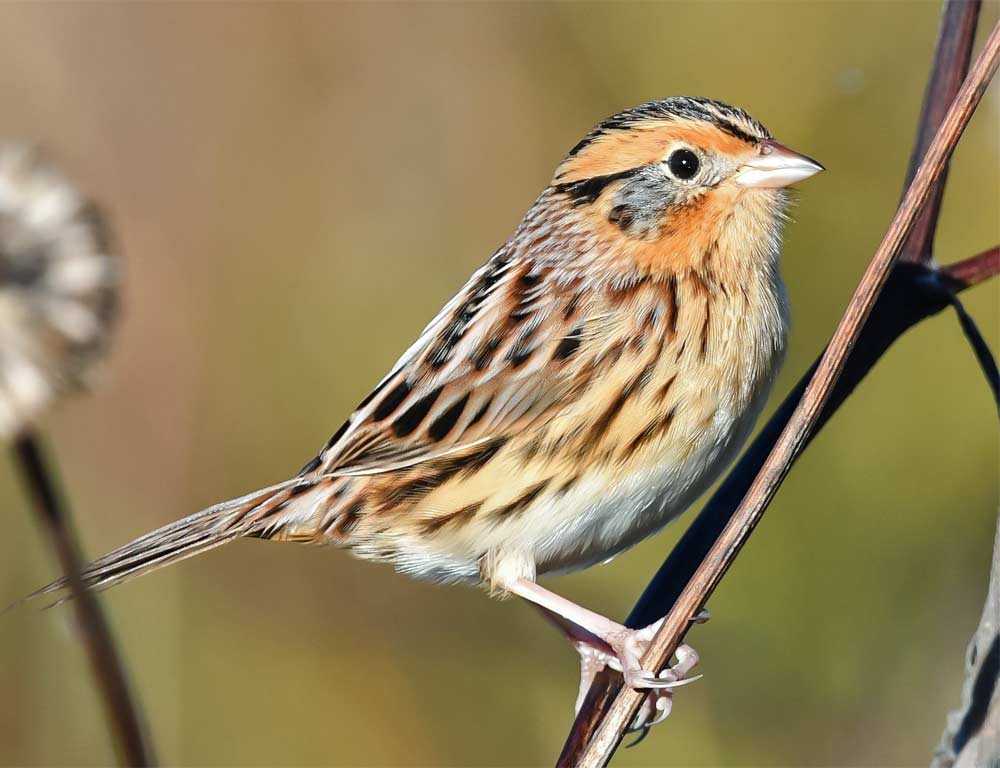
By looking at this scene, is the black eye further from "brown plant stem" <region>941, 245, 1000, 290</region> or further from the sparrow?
"brown plant stem" <region>941, 245, 1000, 290</region>

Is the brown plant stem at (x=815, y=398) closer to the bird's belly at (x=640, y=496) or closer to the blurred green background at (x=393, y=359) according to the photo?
the bird's belly at (x=640, y=496)

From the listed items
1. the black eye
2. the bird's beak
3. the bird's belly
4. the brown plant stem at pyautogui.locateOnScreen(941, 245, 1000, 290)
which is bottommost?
the bird's belly

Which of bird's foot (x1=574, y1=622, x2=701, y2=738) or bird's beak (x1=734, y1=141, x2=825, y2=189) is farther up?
bird's beak (x1=734, y1=141, x2=825, y2=189)

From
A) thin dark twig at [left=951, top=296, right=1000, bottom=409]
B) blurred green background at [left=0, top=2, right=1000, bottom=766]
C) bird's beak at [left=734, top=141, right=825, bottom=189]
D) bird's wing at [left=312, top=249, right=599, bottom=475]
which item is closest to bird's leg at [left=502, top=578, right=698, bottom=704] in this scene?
bird's wing at [left=312, top=249, right=599, bottom=475]

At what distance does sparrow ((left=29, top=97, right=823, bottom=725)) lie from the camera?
219 centimetres

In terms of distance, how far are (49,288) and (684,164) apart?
4.32 ft

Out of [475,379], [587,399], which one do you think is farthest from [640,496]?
[475,379]

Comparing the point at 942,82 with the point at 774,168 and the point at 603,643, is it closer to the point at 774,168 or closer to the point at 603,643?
the point at 774,168

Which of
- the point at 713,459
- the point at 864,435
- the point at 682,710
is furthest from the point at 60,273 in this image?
the point at 864,435

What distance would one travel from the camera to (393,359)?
3.51m

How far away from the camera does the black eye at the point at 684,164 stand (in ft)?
7.50

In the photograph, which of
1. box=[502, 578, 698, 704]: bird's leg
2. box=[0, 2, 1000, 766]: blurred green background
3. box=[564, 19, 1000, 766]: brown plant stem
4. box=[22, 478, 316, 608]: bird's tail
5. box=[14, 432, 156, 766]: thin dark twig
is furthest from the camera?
box=[0, 2, 1000, 766]: blurred green background

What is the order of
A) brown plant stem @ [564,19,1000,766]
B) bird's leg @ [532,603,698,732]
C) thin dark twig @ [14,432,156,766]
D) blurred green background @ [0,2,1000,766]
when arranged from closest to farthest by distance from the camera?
thin dark twig @ [14,432,156,766]
brown plant stem @ [564,19,1000,766]
bird's leg @ [532,603,698,732]
blurred green background @ [0,2,1000,766]

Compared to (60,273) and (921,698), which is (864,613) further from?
(60,273)
